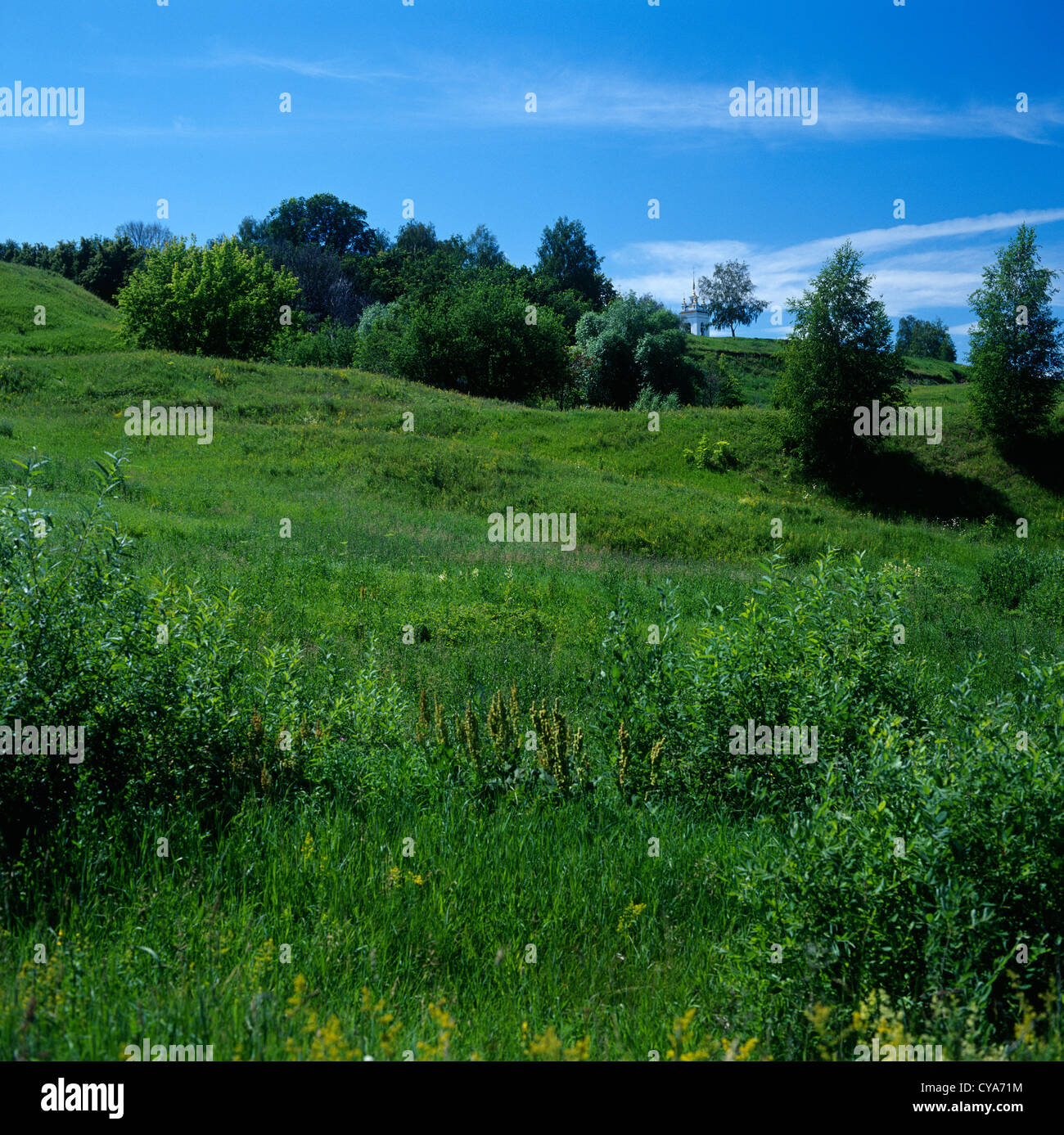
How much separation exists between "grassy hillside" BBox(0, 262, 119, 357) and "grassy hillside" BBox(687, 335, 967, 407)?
52708 millimetres

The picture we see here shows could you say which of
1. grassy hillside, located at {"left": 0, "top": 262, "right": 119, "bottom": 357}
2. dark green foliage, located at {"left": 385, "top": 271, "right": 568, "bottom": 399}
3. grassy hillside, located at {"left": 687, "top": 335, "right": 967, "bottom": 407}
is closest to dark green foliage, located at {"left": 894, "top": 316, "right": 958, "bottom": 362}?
grassy hillside, located at {"left": 687, "top": 335, "right": 967, "bottom": 407}

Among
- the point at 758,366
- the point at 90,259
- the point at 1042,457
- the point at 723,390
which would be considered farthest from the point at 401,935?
the point at 90,259

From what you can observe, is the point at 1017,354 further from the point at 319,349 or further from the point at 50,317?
the point at 50,317

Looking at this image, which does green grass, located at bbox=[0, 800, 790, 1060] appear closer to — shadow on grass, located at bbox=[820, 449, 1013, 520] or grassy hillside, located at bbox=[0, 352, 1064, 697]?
grassy hillside, located at bbox=[0, 352, 1064, 697]

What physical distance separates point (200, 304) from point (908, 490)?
51.1 meters

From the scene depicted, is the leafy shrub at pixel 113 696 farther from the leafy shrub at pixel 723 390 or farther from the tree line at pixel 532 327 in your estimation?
the leafy shrub at pixel 723 390

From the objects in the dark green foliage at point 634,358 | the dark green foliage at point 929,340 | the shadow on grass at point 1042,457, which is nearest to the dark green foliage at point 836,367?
the shadow on grass at point 1042,457

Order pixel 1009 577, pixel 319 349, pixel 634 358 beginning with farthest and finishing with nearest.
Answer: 1. pixel 319 349
2. pixel 634 358
3. pixel 1009 577

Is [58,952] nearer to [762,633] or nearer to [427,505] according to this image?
[762,633]

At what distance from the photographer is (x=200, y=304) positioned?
5859cm

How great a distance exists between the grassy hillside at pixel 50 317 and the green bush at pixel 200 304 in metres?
3.18

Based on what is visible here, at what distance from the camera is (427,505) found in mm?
27906
